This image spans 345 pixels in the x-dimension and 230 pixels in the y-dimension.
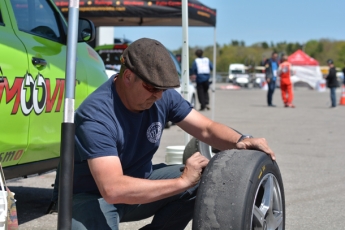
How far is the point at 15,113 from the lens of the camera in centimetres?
423

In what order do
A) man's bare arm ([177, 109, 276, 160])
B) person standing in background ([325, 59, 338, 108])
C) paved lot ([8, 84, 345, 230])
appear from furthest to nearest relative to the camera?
1. person standing in background ([325, 59, 338, 108])
2. paved lot ([8, 84, 345, 230])
3. man's bare arm ([177, 109, 276, 160])

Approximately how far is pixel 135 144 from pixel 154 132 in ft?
0.48

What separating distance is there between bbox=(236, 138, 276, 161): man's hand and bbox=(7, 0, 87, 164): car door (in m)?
1.67

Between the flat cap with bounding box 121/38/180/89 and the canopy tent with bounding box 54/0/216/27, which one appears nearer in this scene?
the flat cap with bounding box 121/38/180/89

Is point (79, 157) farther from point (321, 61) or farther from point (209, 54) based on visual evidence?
point (321, 61)

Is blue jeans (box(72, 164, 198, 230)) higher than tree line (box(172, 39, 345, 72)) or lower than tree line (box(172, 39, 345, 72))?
higher

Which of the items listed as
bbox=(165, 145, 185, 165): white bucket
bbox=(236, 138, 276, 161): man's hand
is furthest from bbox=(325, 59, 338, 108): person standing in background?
bbox=(236, 138, 276, 161): man's hand

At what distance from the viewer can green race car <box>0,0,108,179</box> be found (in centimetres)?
420

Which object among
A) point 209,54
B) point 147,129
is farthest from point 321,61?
point 147,129

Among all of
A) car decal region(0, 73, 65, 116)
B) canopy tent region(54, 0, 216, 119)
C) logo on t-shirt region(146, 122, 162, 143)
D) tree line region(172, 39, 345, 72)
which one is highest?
canopy tent region(54, 0, 216, 119)

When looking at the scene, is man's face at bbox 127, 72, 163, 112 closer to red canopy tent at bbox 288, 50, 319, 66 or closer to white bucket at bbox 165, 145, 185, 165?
white bucket at bbox 165, 145, 185, 165

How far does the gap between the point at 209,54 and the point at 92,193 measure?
110 metres

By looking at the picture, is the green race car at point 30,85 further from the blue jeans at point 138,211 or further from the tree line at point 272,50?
the tree line at point 272,50

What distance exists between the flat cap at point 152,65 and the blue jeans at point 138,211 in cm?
76
